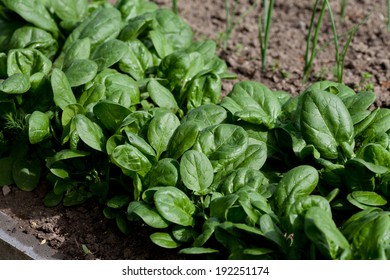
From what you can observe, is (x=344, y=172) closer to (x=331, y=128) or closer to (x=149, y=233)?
(x=331, y=128)

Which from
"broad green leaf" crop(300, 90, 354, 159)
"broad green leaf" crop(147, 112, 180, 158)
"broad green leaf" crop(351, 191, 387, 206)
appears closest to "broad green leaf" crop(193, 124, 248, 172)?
"broad green leaf" crop(147, 112, 180, 158)

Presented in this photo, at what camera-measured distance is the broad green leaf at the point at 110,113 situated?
131 inches

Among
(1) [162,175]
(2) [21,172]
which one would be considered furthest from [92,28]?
(1) [162,175]

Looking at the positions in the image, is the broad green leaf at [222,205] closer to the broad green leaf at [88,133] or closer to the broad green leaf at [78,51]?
the broad green leaf at [88,133]

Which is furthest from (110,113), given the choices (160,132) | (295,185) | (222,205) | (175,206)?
(295,185)

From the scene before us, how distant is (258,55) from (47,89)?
146 cm

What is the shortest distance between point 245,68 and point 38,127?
145 centimetres

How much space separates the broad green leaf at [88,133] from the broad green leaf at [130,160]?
0.19 m

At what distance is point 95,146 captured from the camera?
3256 mm

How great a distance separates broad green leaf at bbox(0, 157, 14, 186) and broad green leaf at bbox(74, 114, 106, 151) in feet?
1.85

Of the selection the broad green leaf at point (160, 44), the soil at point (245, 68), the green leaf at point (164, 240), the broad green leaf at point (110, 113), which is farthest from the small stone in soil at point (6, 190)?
the broad green leaf at point (160, 44)

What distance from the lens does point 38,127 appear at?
337 centimetres

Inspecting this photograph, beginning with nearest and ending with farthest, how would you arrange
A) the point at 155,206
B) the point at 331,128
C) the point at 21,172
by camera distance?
the point at 155,206 < the point at 331,128 < the point at 21,172

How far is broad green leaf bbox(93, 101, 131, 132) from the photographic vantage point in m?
3.32
